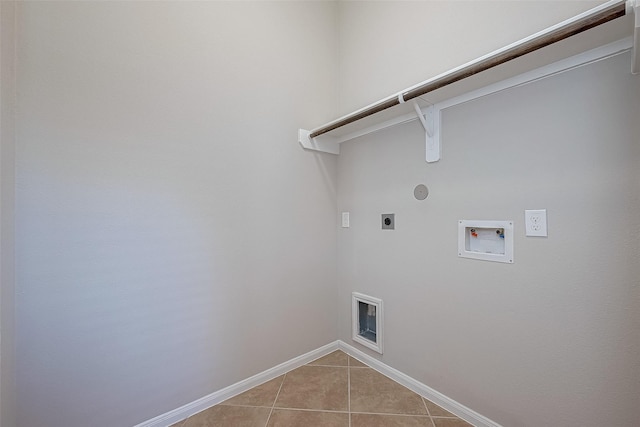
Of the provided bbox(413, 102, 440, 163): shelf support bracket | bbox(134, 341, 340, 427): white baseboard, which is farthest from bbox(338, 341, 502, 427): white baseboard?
bbox(413, 102, 440, 163): shelf support bracket

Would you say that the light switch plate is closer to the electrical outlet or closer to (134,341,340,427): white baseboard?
(134,341,340,427): white baseboard

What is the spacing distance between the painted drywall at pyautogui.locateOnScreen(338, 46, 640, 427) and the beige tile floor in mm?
175

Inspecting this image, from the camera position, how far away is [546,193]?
3.76ft

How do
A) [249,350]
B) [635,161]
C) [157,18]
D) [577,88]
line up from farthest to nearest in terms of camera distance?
[249,350] < [157,18] < [577,88] < [635,161]

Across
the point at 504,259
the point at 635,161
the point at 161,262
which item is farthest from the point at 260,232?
the point at 635,161

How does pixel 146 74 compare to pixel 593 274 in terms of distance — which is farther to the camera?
pixel 146 74

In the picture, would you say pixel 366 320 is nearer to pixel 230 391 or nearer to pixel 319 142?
pixel 230 391

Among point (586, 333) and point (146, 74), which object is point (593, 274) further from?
point (146, 74)

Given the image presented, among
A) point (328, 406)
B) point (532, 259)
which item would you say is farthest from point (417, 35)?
point (328, 406)

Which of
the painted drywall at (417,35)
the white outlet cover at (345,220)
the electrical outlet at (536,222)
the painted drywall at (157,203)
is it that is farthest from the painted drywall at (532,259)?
the painted drywall at (157,203)

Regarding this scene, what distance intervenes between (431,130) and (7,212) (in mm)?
2034

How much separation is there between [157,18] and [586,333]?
2.58 meters

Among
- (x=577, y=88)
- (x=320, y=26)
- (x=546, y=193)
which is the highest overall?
(x=320, y=26)

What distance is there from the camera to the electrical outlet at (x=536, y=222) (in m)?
1.15
